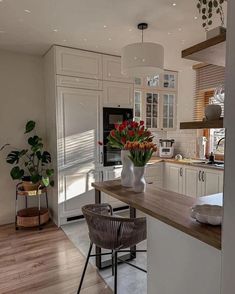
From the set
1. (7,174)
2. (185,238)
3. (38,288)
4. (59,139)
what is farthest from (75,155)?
(185,238)

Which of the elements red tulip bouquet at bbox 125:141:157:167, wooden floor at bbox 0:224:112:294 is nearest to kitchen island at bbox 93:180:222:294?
red tulip bouquet at bbox 125:141:157:167

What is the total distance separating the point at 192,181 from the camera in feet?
12.3

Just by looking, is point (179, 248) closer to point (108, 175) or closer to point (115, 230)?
point (115, 230)

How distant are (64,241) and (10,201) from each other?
119cm

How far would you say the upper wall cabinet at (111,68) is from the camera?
139 inches

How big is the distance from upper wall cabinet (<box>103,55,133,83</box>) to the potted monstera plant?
1.33 m

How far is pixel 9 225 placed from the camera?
3.45 metres

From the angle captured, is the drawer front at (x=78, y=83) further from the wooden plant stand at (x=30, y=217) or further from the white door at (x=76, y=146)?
the wooden plant stand at (x=30, y=217)

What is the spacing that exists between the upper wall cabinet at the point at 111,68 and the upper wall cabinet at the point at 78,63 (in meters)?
0.09

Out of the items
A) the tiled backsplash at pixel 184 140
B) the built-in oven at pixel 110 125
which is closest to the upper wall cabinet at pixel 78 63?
the built-in oven at pixel 110 125

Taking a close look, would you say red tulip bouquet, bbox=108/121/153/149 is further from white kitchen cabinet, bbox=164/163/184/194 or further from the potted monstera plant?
white kitchen cabinet, bbox=164/163/184/194

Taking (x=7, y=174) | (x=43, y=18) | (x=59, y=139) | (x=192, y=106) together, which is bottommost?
(x=7, y=174)

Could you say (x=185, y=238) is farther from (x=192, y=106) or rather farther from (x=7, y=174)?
(x=192, y=106)

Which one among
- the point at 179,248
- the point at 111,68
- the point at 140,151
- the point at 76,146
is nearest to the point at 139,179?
the point at 140,151
